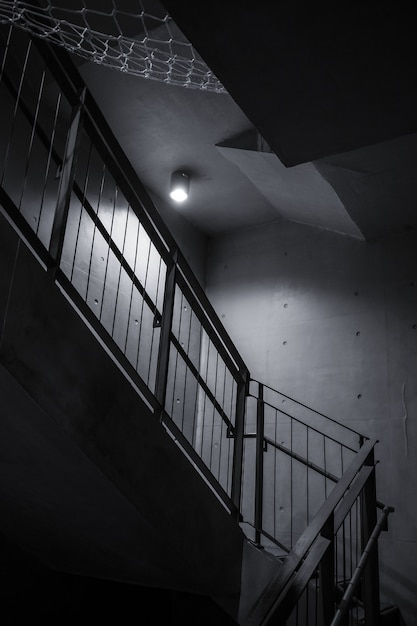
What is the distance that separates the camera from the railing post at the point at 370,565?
3446 mm

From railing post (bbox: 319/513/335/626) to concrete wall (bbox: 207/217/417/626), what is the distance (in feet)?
11.1

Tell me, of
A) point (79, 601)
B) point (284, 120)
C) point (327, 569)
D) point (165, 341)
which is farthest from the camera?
point (79, 601)

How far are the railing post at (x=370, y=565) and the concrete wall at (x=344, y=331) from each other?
253 cm

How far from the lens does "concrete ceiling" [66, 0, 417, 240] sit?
6.56 ft

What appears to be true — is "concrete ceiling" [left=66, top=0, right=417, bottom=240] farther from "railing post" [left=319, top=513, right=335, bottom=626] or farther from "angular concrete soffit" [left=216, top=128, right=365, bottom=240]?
"railing post" [left=319, top=513, right=335, bottom=626]

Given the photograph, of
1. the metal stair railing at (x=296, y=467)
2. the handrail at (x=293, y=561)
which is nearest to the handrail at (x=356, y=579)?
the handrail at (x=293, y=561)

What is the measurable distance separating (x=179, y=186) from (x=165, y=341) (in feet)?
14.3

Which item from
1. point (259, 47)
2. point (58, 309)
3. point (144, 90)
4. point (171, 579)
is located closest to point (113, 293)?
point (144, 90)

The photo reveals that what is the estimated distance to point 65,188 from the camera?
103 inches

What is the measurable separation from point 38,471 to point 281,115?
199 cm

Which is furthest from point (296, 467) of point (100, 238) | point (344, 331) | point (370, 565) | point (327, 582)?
point (327, 582)

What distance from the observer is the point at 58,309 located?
239 centimetres

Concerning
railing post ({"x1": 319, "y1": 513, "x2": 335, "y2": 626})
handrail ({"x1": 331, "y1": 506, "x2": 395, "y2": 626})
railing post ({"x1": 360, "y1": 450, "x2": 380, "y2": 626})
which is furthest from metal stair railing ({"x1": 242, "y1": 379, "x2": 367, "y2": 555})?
railing post ({"x1": 319, "y1": 513, "x2": 335, "y2": 626})

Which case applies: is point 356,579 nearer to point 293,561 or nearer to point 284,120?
point 293,561
